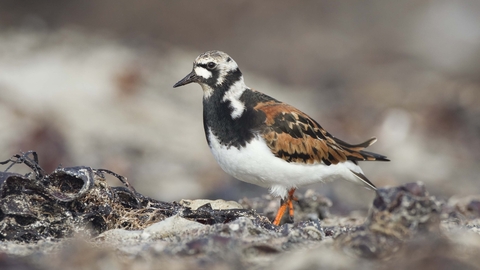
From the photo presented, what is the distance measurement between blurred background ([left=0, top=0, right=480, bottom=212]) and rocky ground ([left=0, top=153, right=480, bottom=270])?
2.62 metres

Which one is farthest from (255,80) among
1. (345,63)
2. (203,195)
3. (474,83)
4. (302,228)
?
(302,228)

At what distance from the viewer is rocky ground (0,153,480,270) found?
10.8 feet

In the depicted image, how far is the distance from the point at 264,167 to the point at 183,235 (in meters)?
1.34

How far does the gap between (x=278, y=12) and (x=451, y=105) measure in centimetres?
781

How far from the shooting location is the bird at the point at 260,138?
5.22 metres

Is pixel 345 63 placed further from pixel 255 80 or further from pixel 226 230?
pixel 226 230

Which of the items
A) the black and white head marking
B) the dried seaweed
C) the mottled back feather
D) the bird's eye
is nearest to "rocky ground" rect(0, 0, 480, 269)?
the dried seaweed

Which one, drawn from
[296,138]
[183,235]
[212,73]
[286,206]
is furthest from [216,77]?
[183,235]

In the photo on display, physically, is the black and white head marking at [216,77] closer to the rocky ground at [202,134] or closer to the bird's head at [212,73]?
the bird's head at [212,73]

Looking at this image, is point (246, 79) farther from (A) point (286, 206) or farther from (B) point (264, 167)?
(B) point (264, 167)

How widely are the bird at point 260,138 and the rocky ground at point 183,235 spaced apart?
547 mm

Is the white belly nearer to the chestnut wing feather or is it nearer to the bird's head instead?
the chestnut wing feather

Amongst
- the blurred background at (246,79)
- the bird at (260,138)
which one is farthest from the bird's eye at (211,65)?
the blurred background at (246,79)

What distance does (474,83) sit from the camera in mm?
16594
